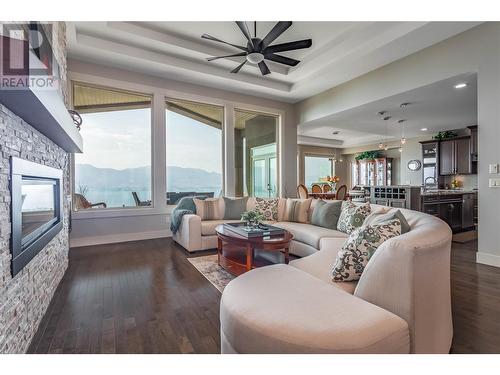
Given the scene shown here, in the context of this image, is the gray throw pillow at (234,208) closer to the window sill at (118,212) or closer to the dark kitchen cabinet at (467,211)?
the window sill at (118,212)

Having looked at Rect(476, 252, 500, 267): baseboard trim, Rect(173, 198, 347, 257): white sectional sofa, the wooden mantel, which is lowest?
Rect(476, 252, 500, 267): baseboard trim

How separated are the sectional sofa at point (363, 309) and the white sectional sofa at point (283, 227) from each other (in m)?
1.53

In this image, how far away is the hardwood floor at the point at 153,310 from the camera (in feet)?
5.59

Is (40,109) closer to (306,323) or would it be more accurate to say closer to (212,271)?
(306,323)

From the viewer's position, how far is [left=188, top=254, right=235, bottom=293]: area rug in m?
2.74

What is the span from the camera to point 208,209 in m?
4.45

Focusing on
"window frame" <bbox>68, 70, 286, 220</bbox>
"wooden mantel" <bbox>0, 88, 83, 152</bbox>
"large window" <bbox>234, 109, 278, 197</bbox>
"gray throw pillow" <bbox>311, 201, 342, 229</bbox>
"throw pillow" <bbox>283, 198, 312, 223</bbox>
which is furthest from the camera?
"large window" <bbox>234, 109, 278, 197</bbox>

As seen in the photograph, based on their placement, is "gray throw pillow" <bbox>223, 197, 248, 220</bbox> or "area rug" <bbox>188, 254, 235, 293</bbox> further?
"gray throw pillow" <bbox>223, 197, 248, 220</bbox>

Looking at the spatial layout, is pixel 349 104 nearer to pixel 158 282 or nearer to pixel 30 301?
pixel 158 282

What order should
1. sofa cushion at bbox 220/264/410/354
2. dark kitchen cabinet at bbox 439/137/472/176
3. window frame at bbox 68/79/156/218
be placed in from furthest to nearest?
dark kitchen cabinet at bbox 439/137/472/176
window frame at bbox 68/79/156/218
sofa cushion at bbox 220/264/410/354

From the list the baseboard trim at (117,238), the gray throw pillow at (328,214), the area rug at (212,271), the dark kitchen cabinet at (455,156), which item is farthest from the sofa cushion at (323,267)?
the dark kitchen cabinet at (455,156)

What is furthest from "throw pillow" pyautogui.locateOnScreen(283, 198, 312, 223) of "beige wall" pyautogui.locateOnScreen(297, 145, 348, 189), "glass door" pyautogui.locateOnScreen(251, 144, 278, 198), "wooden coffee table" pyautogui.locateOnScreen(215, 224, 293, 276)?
"beige wall" pyautogui.locateOnScreen(297, 145, 348, 189)

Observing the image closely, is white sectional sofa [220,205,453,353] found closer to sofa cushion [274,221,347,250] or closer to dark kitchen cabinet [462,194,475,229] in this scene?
sofa cushion [274,221,347,250]

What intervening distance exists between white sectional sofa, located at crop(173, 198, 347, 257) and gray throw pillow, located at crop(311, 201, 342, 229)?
10 centimetres
